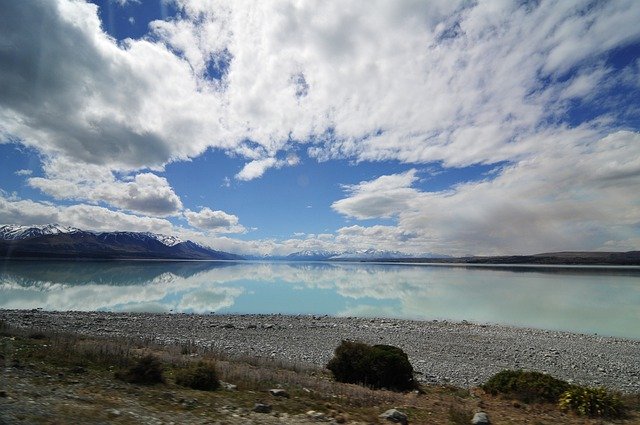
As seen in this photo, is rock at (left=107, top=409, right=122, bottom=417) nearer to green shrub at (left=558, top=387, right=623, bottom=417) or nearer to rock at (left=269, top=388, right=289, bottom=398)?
rock at (left=269, top=388, right=289, bottom=398)

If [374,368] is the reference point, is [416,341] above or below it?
below

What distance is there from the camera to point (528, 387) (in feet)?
45.1

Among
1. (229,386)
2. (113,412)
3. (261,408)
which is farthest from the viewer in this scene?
(229,386)

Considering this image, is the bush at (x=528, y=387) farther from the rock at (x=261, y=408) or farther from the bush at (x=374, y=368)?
the rock at (x=261, y=408)

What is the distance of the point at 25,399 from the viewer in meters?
8.54

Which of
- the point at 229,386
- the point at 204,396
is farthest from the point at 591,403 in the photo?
the point at 204,396

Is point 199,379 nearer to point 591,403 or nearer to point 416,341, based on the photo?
point 591,403

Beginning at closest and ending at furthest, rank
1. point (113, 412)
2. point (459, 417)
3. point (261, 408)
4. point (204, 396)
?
point (113, 412) < point (261, 408) < point (204, 396) < point (459, 417)

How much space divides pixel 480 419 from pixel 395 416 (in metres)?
2.44

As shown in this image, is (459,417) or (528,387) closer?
(459,417)

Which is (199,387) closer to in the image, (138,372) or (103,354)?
(138,372)

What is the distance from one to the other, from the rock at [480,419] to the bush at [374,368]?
18.5 ft

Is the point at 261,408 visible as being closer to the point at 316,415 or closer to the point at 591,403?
the point at 316,415

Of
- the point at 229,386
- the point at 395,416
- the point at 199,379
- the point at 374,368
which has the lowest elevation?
the point at 374,368
